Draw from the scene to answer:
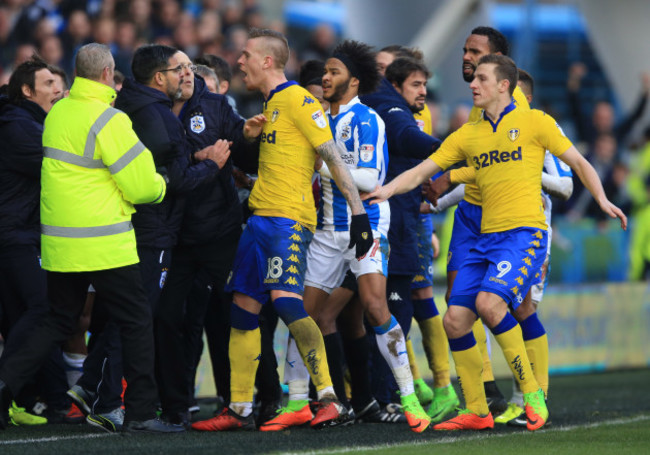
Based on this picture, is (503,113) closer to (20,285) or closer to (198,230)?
(198,230)

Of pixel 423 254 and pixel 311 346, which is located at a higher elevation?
pixel 423 254

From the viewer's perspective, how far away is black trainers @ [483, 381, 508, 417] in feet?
26.2

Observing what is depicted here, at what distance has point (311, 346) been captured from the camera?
6742 mm

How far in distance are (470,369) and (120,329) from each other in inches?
84.4

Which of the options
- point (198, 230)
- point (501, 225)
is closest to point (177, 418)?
point (198, 230)

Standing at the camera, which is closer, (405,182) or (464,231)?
(405,182)

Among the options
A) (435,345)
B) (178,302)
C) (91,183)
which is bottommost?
(435,345)

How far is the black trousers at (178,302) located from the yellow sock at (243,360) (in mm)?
436

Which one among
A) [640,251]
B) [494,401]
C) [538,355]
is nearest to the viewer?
[538,355]

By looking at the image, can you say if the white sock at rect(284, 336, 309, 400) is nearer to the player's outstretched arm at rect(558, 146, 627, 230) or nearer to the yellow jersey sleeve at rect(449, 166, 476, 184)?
the yellow jersey sleeve at rect(449, 166, 476, 184)

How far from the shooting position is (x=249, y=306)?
6836 mm

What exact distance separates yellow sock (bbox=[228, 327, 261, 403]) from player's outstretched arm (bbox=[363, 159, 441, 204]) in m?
1.10

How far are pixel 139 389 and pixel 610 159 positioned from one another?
35.5 feet

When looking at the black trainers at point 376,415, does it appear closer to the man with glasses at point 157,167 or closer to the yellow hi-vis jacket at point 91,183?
the man with glasses at point 157,167
